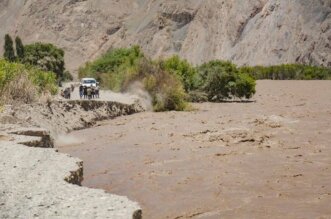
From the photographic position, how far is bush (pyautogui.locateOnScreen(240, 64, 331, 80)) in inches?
3821

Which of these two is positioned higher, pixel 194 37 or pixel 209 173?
pixel 194 37

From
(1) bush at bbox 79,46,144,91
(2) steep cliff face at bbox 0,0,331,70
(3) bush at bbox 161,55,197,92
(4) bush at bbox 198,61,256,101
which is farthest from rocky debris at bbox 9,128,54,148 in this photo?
(2) steep cliff face at bbox 0,0,331,70

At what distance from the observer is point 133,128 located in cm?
3195

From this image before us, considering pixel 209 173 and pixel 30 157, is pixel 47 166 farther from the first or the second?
pixel 209 173

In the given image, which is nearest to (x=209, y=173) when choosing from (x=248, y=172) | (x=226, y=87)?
(x=248, y=172)

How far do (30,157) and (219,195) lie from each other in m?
5.30

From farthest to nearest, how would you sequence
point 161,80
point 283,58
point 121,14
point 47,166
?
1. point 121,14
2. point 283,58
3. point 161,80
4. point 47,166

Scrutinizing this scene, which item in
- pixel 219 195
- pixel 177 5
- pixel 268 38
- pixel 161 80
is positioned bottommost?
pixel 219 195

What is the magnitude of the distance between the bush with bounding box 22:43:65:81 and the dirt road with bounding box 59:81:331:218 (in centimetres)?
5759

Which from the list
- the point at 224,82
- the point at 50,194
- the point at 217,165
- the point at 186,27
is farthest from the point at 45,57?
the point at 50,194

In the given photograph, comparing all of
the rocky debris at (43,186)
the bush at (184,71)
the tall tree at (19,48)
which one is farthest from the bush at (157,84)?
the tall tree at (19,48)

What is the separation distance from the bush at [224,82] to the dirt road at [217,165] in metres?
19.0

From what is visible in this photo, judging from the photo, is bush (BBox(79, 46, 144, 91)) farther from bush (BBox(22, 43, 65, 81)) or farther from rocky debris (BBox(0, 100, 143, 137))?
rocky debris (BBox(0, 100, 143, 137))

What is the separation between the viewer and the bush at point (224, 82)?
5203 centimetres
